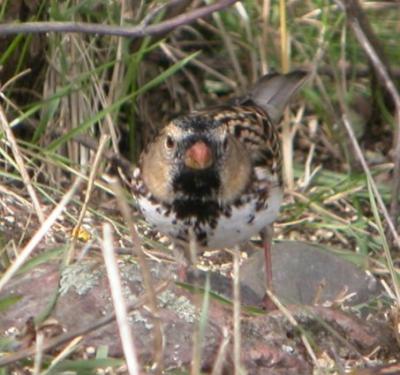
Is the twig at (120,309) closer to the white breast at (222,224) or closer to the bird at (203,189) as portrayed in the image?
the bird at (203,189)

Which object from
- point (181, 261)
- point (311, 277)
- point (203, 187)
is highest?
point (203, 187)

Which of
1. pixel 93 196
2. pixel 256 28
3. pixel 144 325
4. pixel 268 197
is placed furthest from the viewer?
pixel 256 28

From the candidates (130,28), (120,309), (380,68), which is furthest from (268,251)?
(120,309)

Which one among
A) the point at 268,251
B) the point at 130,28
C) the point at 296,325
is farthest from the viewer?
the point at 268,251

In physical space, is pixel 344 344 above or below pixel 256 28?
below

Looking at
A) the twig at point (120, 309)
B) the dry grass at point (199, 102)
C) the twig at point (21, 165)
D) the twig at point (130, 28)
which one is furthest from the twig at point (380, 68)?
the twig at point (120, 309)

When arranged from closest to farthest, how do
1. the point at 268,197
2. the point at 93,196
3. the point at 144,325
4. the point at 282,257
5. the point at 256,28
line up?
the point at 144,325 → the point at 268,197 → the point at 282,257 → the point at 93,196 → the point at 256,28

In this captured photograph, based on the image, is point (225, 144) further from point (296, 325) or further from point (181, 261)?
point (296, 325)

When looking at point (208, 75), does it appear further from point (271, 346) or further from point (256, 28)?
point (271, 346)

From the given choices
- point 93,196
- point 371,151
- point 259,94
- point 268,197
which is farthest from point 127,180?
point 371,151
